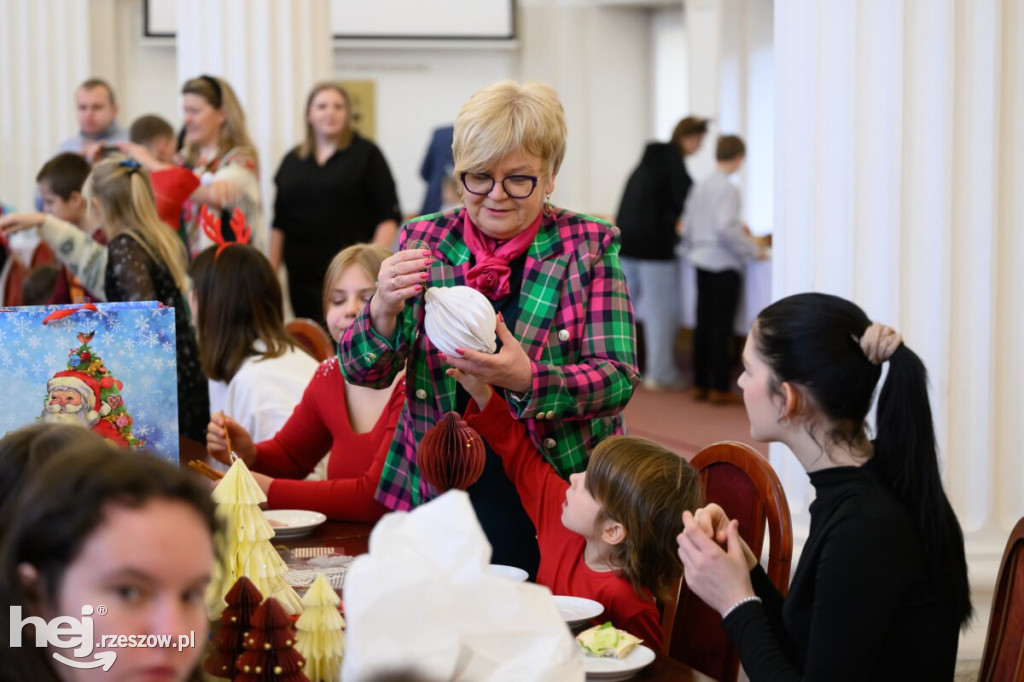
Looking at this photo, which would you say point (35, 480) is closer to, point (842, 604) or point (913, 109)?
point (842, 604)

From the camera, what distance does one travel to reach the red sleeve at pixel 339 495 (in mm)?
2578

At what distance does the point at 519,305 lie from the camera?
236cm

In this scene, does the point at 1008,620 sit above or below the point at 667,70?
below

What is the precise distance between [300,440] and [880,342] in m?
1.56

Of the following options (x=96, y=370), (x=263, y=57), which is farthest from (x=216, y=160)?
(x=96, y=370)

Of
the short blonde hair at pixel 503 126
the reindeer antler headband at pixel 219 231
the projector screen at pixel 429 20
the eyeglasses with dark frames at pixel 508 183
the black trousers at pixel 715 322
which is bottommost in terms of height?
the black trousers at pixel 715 322

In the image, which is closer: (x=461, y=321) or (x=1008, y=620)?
(x=1008, y=620)

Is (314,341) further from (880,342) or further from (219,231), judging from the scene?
(880,342)

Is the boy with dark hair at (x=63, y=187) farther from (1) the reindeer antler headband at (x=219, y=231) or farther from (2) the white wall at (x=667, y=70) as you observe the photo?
(2) the white wall at (x=667, y=70)

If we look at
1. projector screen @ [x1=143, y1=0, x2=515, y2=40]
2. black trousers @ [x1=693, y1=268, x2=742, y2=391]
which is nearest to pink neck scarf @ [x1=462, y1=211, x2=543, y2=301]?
black trousers @ [x1=693, y1=268, x2=742, y2=391]

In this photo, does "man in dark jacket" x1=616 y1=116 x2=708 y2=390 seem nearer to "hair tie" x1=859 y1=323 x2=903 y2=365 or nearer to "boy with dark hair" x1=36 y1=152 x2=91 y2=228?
"boy with dark hair" x1=36 y1=152 x2=91 y2=228

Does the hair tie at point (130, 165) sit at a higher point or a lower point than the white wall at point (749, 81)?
lower

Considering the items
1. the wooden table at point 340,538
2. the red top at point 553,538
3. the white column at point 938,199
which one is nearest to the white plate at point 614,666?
the wooden table at point 340,538

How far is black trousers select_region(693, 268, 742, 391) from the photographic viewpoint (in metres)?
8.16
